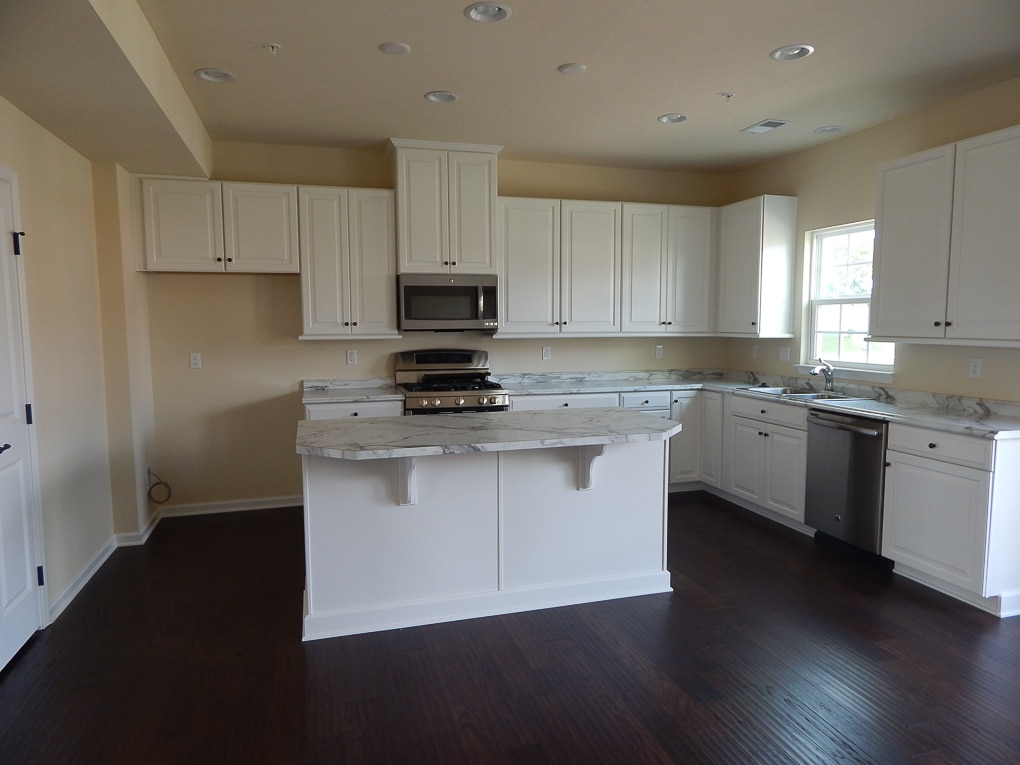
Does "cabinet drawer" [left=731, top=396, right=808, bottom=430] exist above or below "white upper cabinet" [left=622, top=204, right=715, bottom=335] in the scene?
below

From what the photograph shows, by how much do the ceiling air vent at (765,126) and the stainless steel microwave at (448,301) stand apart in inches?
79.2

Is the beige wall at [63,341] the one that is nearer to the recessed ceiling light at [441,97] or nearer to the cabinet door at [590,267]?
the recessed ceiling light at [441,97]

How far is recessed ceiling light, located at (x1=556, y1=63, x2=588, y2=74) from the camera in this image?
3.14m

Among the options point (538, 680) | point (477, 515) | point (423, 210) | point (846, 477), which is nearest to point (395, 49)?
point (423, 210)

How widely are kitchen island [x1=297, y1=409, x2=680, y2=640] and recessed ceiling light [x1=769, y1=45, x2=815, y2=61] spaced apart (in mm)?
1845

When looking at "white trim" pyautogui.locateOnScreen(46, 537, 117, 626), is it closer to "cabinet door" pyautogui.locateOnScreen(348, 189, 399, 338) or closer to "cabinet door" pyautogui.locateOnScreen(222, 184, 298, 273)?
"cabinet door" pyautogui.locateOnScreen(222, 184, 298, 273)

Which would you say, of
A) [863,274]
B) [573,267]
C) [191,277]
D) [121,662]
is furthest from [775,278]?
[121,662]

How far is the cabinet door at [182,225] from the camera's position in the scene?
4.10 meters

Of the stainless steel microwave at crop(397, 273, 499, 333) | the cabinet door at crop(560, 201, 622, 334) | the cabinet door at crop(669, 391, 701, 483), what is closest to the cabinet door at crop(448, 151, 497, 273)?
the stainless steel microwave at crop(397, 273, 499, 333)

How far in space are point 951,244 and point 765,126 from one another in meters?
1.42

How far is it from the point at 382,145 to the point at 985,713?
457cm

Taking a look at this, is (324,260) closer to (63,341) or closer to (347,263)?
(347,263)

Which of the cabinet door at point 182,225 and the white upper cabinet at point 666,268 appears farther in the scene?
the white upper cabinet at point 666,268

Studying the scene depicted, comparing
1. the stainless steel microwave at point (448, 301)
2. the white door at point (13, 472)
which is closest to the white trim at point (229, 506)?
the stainless steel microwave at point (448, 301)
